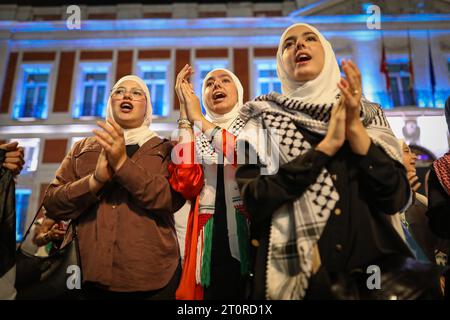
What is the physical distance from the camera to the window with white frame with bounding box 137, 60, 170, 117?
16250 millimetres

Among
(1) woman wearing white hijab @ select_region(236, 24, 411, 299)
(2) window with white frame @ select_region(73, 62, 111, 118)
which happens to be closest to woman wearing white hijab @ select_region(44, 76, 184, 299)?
(1) woman wearing white hijab @ select_region(236, 24, 411, 299)

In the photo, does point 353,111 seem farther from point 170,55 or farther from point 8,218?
point 170,55

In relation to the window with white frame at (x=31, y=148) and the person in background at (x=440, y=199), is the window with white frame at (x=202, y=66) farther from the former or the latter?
the person in background at (x=440, y=199)

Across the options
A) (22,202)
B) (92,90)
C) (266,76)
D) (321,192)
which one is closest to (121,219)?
(321,192)

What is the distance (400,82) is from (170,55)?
10004 mm

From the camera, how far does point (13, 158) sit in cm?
242

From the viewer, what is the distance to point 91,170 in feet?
8.16

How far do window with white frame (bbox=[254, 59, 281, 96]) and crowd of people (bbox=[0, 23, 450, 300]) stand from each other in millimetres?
13694

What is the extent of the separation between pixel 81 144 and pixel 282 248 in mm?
1672

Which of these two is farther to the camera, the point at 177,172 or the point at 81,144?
the point at 81,144

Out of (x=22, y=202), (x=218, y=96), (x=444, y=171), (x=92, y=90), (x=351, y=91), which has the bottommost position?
(x=444, y=171)

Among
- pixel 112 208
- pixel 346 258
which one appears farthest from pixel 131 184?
pixel 346 258
